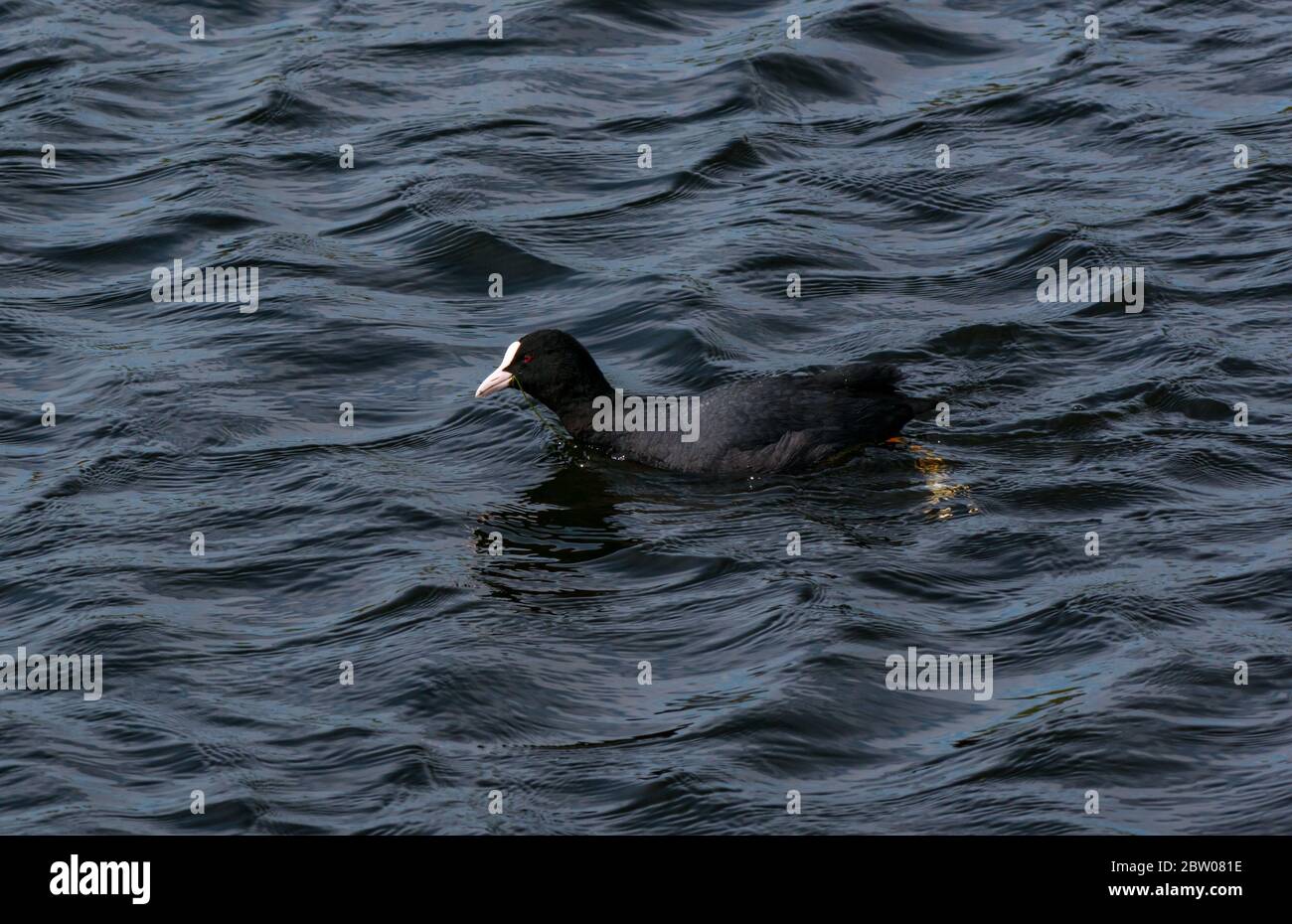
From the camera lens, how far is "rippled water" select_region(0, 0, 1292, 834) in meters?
8.70

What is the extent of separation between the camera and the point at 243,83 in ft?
57.9

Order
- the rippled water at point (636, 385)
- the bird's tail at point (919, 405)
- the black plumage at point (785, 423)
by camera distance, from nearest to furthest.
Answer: the rippled water at point (636, 385) → the black plumage at point (785, 423) → the bird's tail at point (919, 405)

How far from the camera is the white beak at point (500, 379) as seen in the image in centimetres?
1180

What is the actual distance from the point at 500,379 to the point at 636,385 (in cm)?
116

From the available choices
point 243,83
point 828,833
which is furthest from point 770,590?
point 243,83

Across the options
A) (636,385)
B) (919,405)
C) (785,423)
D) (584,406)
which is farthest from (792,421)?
(636,385)

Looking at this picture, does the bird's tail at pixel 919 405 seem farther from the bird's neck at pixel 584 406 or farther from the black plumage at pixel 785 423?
the bird's neck at pixel 584 406

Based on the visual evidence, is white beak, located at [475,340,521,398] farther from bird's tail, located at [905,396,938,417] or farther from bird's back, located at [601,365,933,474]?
bird's tail, located at [905,396,938,417]

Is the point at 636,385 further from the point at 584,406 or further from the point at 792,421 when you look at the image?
the point at 792,421

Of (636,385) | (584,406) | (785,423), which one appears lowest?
(785,423)

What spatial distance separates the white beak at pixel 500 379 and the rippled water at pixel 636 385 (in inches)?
20.5

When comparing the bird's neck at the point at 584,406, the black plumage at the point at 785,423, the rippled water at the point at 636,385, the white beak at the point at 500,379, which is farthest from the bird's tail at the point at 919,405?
the white beak at the point at 500,379

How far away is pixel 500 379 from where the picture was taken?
11.8 metres

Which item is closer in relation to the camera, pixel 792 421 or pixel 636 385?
pixel 792 421
